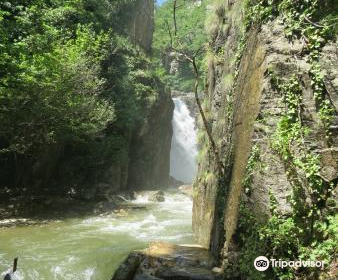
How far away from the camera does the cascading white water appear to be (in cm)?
3672

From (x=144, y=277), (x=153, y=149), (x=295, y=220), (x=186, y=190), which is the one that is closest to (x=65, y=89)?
(x=144, y=277)

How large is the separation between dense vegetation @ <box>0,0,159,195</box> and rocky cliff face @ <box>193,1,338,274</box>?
24.1 ft

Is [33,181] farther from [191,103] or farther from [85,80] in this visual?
[191,103]

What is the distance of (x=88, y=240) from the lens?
1188 cm

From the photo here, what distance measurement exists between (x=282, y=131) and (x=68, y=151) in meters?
16.6

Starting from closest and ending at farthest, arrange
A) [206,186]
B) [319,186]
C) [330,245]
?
1. [330,245]
2. [319,186]
3. [206,186]

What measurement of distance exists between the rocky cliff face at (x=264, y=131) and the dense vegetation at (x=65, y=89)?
7335 millimetres

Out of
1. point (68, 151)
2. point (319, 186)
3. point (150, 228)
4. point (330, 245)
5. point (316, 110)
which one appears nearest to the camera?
point (330, 245)

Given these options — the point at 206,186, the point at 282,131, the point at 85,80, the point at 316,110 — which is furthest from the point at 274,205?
the point at 85,80

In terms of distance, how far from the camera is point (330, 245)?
17.7ft

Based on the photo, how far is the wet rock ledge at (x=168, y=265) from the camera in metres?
6.99

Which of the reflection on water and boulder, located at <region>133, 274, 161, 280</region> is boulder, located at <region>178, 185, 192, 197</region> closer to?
the reflection on water

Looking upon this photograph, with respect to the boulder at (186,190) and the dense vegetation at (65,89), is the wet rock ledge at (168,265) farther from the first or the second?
the boulder at (186,190)

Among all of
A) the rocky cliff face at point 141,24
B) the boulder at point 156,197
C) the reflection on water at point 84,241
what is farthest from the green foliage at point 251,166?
the rocky cliff face at point 141,24
